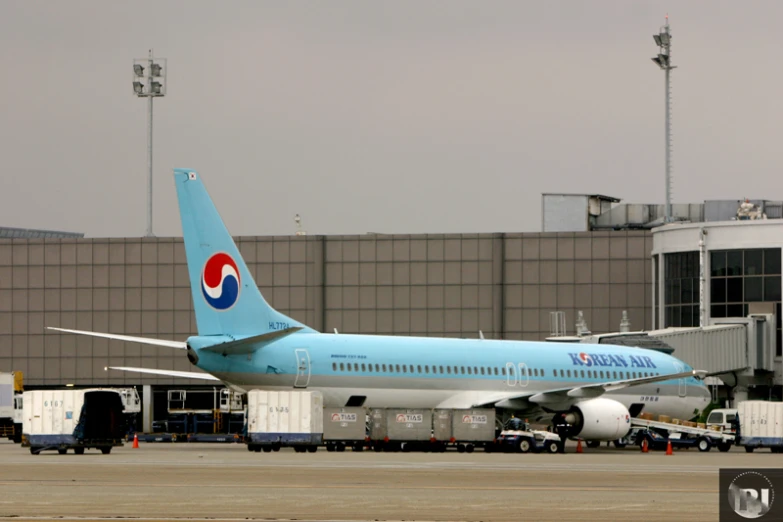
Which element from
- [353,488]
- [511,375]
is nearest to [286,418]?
[511,375]

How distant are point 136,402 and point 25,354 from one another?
576 inches

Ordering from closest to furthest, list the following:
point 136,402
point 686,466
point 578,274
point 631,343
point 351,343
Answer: point 686,466 < point 351,343 < point 631,343 < point 136,402 < point 578,274

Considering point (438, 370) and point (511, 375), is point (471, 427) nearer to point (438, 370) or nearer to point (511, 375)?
point (438, 370)

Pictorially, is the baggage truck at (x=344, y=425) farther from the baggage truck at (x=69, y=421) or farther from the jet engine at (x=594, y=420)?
the jet engine at (x=594, y=420)

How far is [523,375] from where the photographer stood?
5331 cm

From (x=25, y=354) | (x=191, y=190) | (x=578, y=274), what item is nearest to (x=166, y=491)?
(x=191, y=190)

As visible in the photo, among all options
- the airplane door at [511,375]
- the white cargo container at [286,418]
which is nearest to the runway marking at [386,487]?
the white cargo container at [286,418]

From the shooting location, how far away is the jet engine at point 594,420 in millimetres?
50219

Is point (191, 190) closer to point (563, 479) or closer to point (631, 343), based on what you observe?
point (563, 479)

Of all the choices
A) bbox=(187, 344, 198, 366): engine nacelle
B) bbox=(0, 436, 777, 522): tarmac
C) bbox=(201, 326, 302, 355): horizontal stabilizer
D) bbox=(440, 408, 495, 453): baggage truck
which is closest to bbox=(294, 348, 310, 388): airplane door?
bbox=(201, 326, 302, 355): horizontal stabilizer

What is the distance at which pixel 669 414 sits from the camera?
58.3 meters

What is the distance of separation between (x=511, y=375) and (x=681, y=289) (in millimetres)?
21002

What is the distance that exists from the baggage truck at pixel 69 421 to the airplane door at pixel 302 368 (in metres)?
6.13

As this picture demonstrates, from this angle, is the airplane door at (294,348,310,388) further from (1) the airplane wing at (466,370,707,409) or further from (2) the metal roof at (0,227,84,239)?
(2) the metal roof at (0,227,84,239)
